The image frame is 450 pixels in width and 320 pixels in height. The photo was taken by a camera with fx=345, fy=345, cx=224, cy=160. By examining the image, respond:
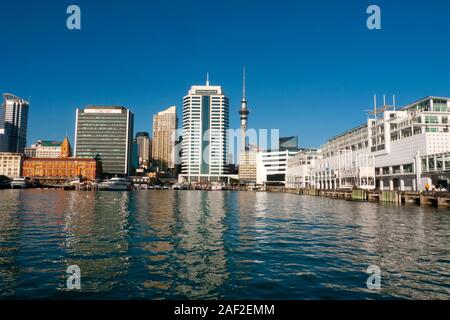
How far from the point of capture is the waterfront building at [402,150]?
282 feet

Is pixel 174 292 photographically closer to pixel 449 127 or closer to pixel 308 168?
pixel 449 127

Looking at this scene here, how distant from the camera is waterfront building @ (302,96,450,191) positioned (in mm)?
85812

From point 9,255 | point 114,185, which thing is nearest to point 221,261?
point 9,255

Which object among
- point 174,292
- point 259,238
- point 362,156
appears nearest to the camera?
point 174,292

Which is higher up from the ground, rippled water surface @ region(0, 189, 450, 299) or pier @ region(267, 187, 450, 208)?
pier @ region(267, 187, 450, 208)

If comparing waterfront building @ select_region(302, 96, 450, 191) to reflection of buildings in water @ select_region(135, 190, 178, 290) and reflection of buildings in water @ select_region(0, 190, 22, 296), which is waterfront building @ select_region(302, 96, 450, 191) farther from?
reflection of buildings in water @ select_region(0, 190, 22, 296)

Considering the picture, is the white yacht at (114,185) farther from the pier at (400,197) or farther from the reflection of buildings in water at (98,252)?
the reflection of buildings in water at (98,252)

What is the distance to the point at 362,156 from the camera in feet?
387

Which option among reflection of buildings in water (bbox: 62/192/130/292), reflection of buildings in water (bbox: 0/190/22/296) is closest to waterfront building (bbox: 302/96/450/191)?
reflection of buildings in water (bbox: 62/192/130/292)

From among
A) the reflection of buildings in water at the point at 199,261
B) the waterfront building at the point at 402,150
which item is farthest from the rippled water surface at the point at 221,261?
the waterfront building at the point at 402,150

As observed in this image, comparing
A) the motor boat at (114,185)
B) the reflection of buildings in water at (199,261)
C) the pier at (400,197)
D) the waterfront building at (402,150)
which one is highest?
A: the waterfront building at (402,150)

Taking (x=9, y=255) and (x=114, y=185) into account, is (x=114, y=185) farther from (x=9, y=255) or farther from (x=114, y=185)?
(x=9, y=255)
